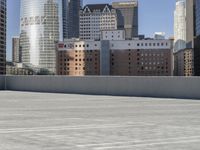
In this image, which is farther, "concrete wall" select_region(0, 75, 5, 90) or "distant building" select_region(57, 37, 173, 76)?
"distant building" select_region(57, 37, 173, 76)

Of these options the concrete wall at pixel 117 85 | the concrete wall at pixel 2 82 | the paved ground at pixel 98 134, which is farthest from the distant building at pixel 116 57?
the paved ground at pixel 98 134

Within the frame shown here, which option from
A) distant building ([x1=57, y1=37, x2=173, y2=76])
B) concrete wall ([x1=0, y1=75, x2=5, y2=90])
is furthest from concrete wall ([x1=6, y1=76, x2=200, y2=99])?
distant building ([x1=57, y1=37, x2=173, y2=76])

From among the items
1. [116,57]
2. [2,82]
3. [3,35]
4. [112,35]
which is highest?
[112,35]

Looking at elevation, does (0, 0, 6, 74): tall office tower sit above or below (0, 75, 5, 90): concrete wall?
above

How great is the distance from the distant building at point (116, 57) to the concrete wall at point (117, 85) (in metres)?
125

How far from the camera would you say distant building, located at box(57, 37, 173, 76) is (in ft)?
526

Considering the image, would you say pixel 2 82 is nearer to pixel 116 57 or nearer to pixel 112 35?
pixel 116 57

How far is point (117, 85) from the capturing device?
98.1 feet

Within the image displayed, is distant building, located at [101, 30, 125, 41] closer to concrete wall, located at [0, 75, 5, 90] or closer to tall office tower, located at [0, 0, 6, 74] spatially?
tall office tower, located at [0, 0, 6, 74]

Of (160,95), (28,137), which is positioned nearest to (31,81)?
(160,95)

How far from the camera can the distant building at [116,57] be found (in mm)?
160250

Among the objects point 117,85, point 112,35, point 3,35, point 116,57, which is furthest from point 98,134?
point 112,35

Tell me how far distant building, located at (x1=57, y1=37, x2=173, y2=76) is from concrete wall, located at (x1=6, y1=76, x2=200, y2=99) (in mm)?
125438

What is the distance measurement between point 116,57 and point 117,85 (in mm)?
133125
